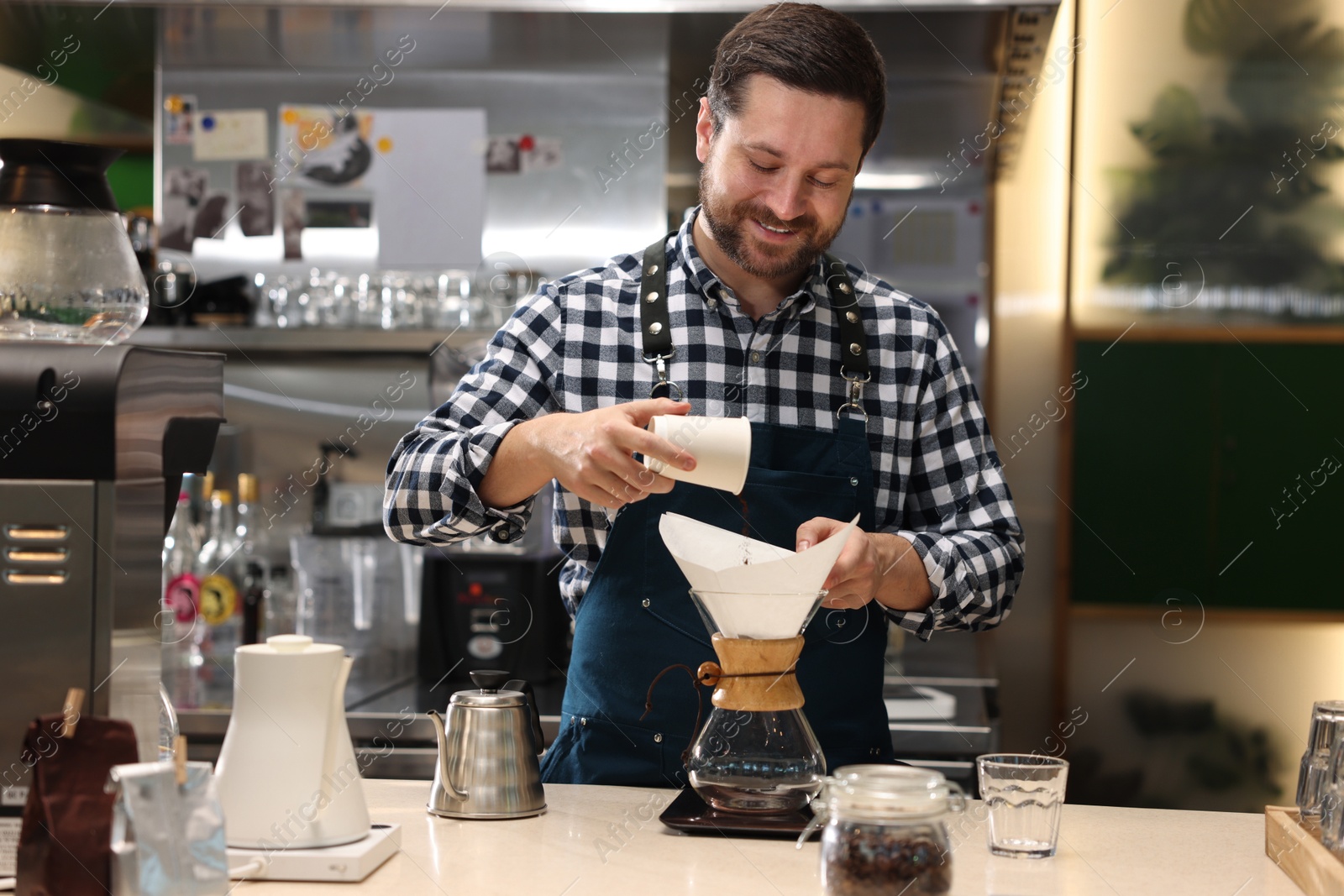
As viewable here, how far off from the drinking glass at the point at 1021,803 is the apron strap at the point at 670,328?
0.63 metres

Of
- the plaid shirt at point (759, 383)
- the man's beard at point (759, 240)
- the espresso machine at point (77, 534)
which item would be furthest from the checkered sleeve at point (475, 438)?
the espresso machine at point (77, 534)

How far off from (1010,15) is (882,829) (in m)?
2.00

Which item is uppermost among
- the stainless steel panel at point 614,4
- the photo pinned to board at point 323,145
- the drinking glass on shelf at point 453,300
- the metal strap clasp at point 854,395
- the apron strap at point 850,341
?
the stainless steel panel at point 614,4

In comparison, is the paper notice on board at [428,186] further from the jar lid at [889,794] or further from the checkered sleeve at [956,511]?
the jar lid at [889,794]

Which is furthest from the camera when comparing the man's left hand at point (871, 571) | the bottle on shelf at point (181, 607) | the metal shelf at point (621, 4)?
the bottle on shelf at point (181, 607)

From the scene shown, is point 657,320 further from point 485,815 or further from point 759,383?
point 485,815

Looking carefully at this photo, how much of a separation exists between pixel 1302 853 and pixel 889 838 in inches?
17.5

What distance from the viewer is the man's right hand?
1.38m

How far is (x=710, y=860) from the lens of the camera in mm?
1194

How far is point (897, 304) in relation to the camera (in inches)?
73.7

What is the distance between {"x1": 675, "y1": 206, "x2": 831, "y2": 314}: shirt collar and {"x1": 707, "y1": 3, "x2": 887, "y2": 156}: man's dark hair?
0.62 feet

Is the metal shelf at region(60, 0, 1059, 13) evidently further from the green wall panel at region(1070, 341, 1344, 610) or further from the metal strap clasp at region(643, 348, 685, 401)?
the metal strap clasp at region(643, 348, 685, 401)

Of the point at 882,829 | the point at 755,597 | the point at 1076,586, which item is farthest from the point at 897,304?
the point at 1076,586

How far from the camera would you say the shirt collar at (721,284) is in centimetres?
182
